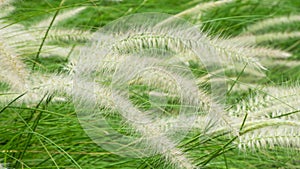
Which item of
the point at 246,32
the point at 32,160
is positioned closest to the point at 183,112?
the point at 32,160

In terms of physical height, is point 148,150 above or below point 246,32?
below

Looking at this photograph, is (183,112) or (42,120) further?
(42,120)

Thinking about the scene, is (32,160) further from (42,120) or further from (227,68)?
(227,68)

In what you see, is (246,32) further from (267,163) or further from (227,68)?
(267,163)

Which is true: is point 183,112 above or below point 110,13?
below

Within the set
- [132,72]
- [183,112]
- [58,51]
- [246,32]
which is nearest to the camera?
[132,72]

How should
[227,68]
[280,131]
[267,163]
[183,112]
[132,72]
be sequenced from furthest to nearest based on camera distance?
[227,68], [267,163], [183,112], [132,72], [280,131]

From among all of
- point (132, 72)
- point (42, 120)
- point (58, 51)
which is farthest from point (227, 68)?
point (132, 72)

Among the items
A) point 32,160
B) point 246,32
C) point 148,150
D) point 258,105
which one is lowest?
point 32,160

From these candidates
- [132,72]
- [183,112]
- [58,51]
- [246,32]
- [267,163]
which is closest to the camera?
[132,72]
